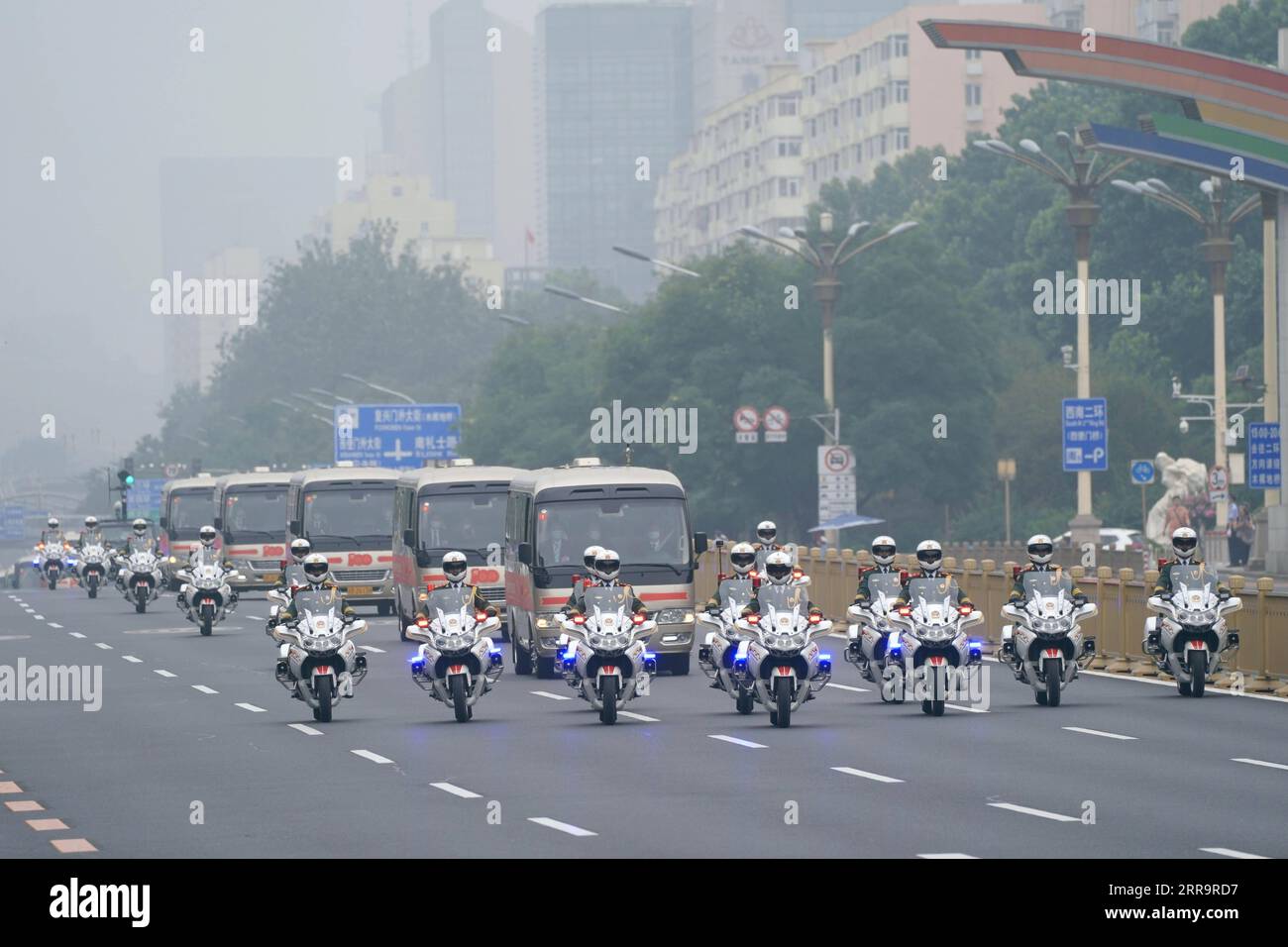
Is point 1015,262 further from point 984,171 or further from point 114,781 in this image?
point 114,781

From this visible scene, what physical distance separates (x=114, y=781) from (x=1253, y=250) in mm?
66337

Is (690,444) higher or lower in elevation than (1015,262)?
lower

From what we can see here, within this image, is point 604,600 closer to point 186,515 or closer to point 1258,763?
point 1258,763

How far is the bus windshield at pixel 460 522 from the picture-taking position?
39344mm

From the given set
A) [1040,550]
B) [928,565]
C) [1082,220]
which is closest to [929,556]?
[928,565]

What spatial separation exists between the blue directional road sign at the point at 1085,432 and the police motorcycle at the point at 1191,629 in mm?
18349

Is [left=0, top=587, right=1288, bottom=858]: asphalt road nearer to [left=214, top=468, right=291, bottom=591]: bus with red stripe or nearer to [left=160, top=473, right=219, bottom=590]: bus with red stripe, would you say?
[left=214, top=468, right=291, bottom=591]: bus with red stripe

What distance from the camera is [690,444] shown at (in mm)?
73375

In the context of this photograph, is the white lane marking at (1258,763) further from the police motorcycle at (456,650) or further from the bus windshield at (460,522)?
the bus windshield at (460,522)

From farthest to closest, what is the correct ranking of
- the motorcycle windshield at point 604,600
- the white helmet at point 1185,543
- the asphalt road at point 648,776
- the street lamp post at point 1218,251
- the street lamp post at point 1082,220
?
1. the street lamp post at point 1218,251
2. the street lamp post at point 1082,220
3. the white helmet at point 1185,543
4. the motorcycle windshield at point 604,600
5. the asphalt road at point 648,776

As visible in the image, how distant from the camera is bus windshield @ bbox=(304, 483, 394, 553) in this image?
159 ft

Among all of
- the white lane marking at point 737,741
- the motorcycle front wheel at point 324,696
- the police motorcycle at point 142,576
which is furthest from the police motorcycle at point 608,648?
the police motorcycle at point 142,576

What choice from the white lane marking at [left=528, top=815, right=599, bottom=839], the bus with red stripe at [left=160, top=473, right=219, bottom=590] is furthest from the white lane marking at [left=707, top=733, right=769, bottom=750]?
the bus with red stripe at [left=160, top=473, right=219, bottom=590]
